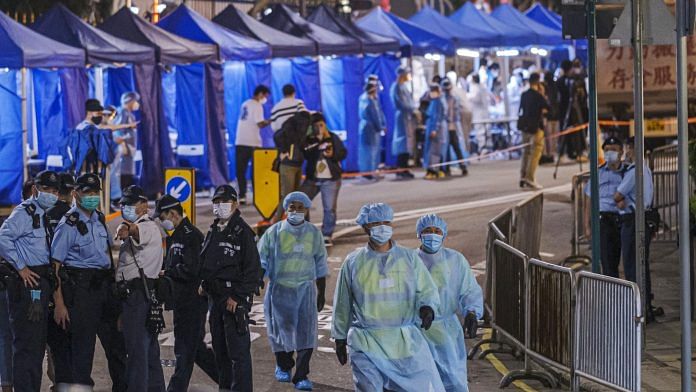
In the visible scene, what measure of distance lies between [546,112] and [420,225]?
1612cm

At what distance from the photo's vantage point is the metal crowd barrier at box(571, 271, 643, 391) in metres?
10.2

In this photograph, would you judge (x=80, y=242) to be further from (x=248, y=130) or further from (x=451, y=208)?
(x=248, y=130)


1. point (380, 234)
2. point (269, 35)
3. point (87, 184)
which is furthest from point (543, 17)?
point (380, 234)

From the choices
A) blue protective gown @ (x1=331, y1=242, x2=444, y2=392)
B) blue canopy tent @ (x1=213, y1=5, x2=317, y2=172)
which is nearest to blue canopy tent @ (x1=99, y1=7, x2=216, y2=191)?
blue canopy tent @ (x1=213, y1=5, x2=317, y2=172)

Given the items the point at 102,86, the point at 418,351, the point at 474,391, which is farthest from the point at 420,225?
the point at 102,86

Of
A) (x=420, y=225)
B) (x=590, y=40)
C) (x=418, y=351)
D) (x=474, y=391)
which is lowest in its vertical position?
(x=474, y=391)

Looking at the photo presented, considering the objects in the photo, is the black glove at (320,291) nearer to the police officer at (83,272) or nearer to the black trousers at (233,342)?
the black trousers at (233,342)

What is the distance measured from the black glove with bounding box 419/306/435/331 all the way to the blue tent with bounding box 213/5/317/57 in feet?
57.1

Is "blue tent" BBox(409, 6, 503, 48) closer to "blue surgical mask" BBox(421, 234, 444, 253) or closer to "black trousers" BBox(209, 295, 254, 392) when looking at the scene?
"black trousers" BBox(209, 295, 254, 392)

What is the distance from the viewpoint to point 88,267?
417 inches

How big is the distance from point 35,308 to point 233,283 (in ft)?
4.70

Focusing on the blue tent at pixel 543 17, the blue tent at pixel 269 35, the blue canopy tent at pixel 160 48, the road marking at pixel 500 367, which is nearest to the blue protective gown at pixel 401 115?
the blue tent at pixel 269 35

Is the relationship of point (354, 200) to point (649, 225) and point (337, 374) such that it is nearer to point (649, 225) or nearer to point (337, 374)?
point (649, 225)

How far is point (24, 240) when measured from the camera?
10648mm
